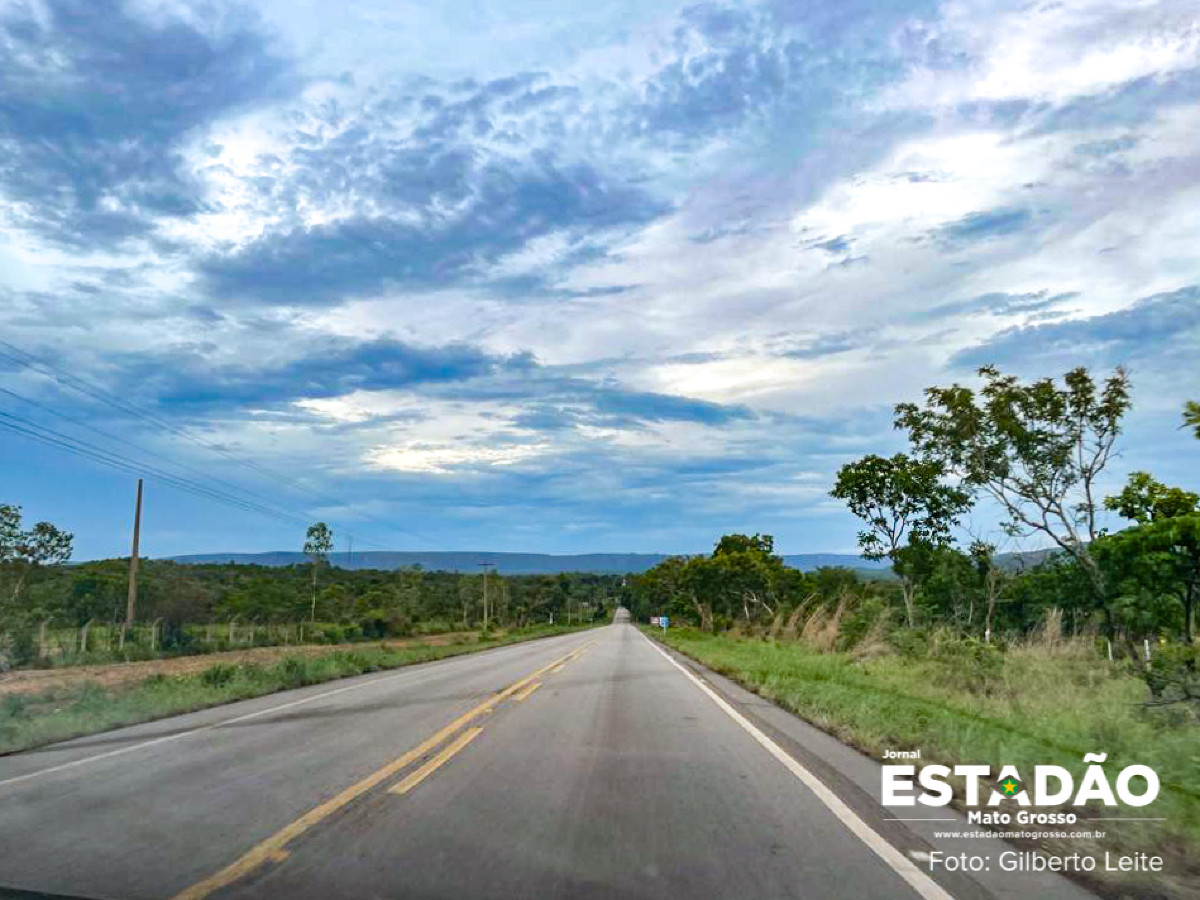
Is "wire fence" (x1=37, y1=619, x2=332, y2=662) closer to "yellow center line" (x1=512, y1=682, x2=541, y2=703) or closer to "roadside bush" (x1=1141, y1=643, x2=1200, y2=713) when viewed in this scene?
→ "yellow center line" (x1=512, y1=682, x2=541, y2=703)

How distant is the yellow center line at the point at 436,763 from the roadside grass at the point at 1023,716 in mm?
A: 4554

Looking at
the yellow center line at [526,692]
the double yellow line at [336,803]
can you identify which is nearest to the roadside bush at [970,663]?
the yellow center line at [526,692]

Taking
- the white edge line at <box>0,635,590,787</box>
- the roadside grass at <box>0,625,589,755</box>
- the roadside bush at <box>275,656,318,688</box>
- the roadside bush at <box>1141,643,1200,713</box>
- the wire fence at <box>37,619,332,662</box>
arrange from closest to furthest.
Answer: the white edge line at <box>0,635,590,787</box>, the roadside bush at <box>1141,643,1200,713</box>, the roadside grass at <box>0,625,589,755</box>, the roadside bush at <box>275,656,318,688</box>, the wire fence at <box>37,619,332,662</box>

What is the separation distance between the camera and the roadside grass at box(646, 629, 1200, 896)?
6340mm

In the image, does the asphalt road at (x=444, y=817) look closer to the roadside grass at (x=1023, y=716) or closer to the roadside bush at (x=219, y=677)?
the roadside grass at (x=1023, y=716)

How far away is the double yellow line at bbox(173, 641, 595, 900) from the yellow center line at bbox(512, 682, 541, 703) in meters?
2.17

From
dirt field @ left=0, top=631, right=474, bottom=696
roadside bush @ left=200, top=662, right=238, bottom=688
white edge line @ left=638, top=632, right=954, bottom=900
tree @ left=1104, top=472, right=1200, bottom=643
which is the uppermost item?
tree @ left=1104, top=472, right=1200, bottom=643

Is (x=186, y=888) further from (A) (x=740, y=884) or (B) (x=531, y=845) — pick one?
(A) (x=740, y=884)

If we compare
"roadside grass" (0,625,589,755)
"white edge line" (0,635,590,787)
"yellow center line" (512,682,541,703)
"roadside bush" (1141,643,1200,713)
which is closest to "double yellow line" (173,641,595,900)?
"yellow center line" (512,682,541,703)

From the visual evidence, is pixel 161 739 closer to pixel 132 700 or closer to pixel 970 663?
pixel 132 700

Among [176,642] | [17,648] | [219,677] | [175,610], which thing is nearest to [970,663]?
[219,677]

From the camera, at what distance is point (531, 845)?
5914mm

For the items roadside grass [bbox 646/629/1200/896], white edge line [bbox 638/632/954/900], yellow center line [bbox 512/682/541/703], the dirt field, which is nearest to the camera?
white edge line [bbox 638/632/954/900]

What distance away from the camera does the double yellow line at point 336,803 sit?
16.8 feet
